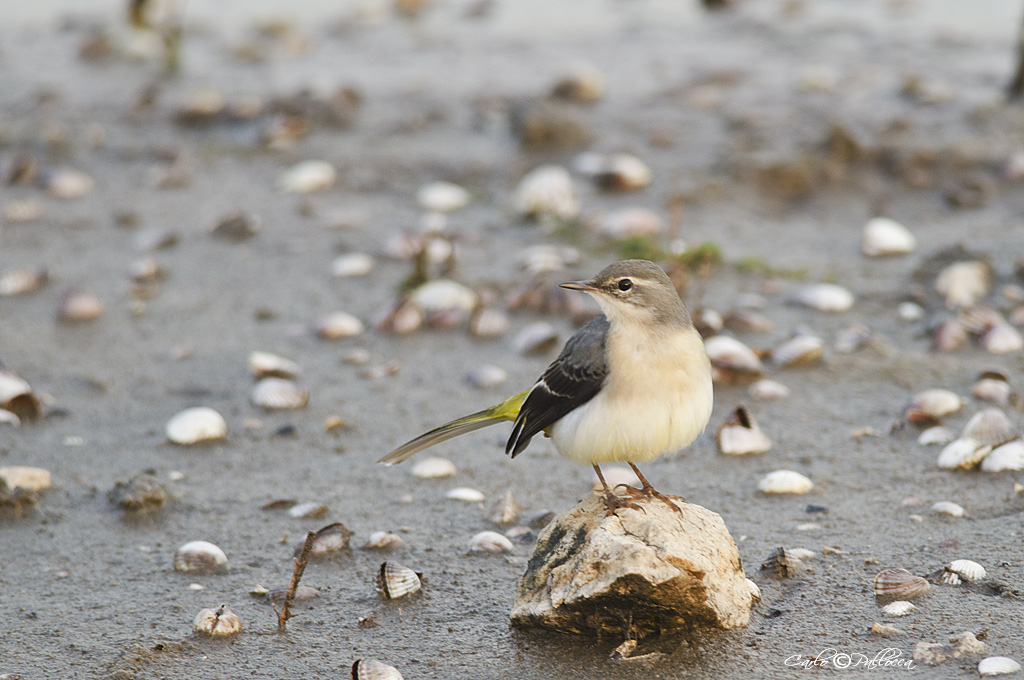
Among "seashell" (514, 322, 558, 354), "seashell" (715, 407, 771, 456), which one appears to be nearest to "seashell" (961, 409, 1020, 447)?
"seashell" (715, 407, 771, 456)

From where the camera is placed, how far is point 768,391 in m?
6.93

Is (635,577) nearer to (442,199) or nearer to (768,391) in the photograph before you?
(768,391)

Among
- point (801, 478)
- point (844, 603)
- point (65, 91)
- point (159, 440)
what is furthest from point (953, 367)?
point (65, 91)

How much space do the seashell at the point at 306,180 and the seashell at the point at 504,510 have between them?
529 cm

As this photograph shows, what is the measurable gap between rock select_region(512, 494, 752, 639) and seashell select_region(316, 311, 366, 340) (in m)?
3.66

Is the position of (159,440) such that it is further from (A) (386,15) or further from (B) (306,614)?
(A) (386,15)

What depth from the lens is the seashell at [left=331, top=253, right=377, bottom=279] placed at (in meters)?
8.75

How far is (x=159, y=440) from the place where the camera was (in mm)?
6527

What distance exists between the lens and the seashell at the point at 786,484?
226 inches

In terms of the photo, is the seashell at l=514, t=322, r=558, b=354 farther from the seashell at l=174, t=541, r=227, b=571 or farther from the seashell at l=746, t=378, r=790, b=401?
the seashell at l=174, t=541, r=227, b=571

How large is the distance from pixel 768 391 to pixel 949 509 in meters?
1.74

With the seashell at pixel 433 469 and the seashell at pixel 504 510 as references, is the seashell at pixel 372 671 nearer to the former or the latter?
the seashell at pixel 504 510

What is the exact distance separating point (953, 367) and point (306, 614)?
4.53m

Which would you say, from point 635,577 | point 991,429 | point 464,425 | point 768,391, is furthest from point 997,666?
point 768,391
